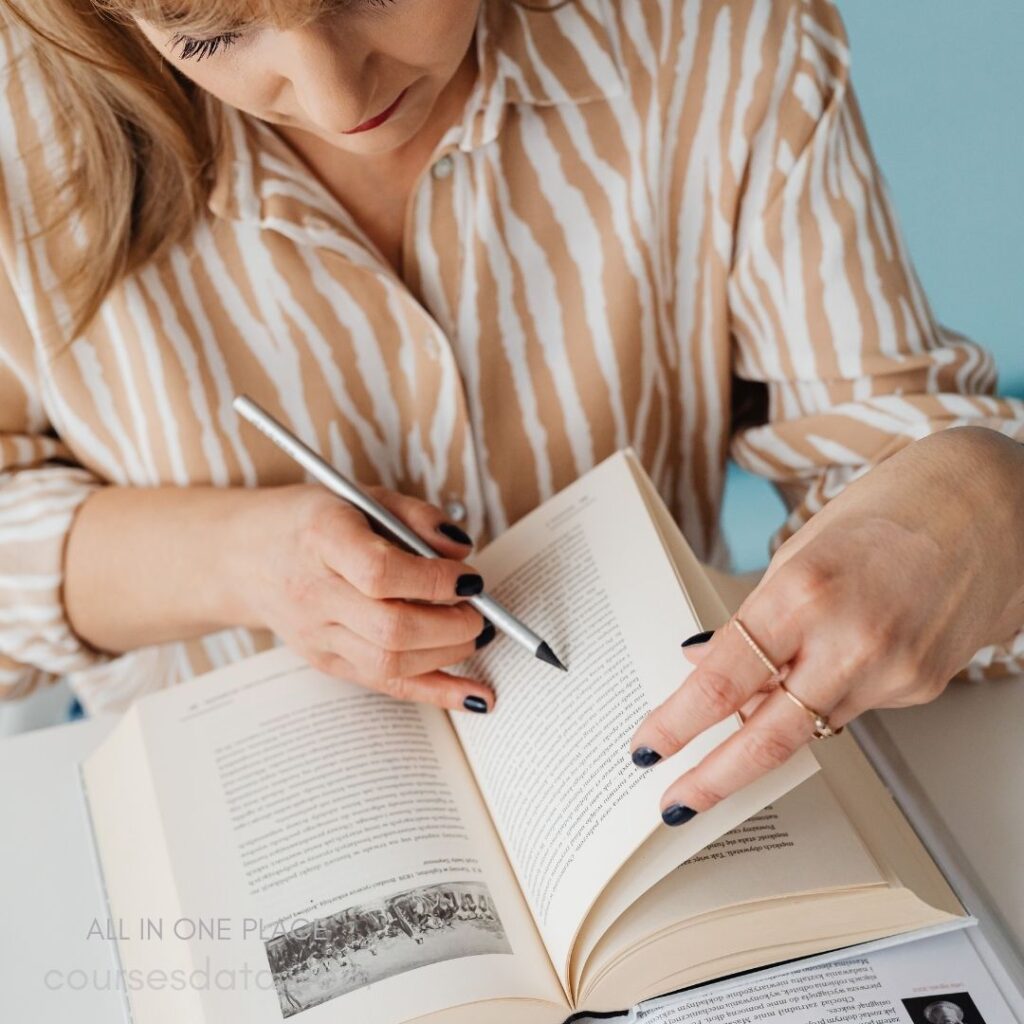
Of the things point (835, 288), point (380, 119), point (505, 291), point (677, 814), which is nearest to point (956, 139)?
point (835, 288)

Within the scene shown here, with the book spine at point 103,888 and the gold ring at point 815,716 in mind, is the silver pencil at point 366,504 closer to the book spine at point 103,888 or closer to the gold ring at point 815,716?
the gold ring at point 815,716

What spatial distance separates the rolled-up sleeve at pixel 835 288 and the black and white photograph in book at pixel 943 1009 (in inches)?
17.1

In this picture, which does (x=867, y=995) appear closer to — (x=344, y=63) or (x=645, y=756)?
(x=645, y=756)

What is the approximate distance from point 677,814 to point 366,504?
0.32m

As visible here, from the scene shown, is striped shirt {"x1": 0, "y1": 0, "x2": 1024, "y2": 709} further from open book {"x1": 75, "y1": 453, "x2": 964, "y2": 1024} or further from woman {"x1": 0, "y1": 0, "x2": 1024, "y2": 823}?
open book {"x1": 75, "y1": 453, "x2": 964, "y2": 1024}

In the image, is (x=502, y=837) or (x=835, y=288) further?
(x=835, y=288)

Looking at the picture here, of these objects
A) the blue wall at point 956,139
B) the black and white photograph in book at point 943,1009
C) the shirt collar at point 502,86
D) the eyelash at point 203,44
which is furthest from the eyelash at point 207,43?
the blue wall at point 956,139

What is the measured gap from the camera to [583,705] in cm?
73

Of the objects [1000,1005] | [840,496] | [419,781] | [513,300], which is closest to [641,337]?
[513,300]

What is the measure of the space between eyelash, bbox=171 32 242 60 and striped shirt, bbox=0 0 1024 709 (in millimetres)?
188

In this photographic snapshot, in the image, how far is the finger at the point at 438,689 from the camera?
0.80 metres

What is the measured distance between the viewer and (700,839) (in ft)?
2.09

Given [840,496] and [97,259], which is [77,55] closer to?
[97,259]

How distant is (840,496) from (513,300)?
38 centimetres
